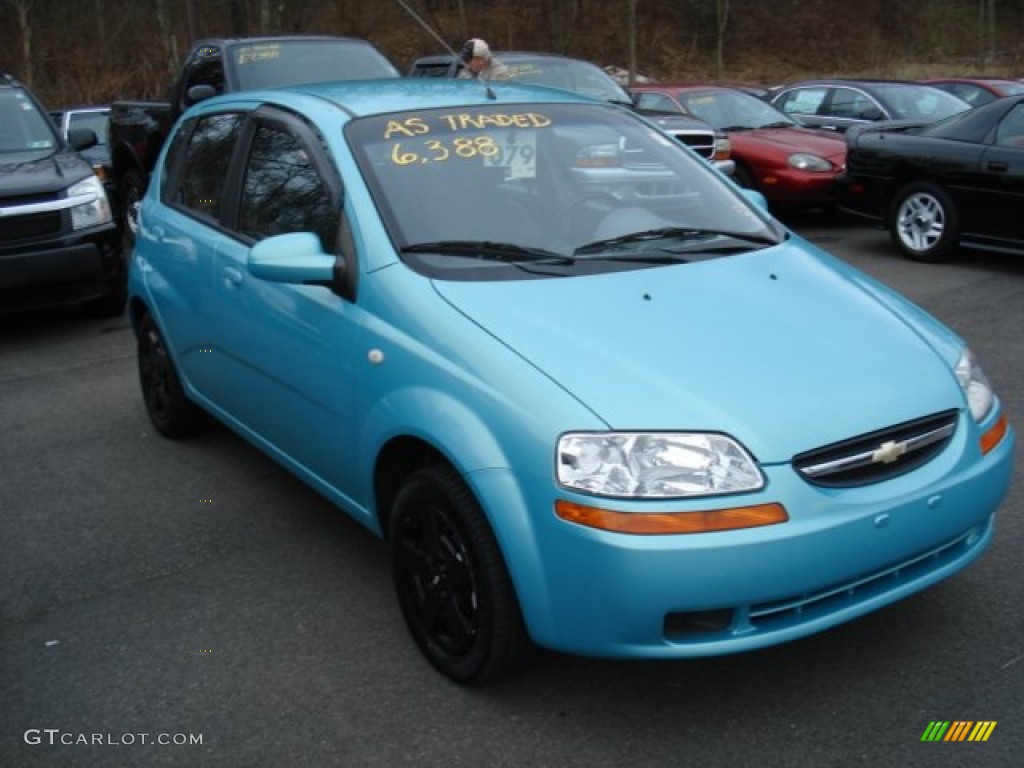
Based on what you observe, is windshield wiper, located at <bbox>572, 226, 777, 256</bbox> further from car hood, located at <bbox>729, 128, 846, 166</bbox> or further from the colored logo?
car hood, located at <bbox>729, 128, 846, 166</bbox>

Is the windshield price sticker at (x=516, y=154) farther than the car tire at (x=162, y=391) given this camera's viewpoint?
No

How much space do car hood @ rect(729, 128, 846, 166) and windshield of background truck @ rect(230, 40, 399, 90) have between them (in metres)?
4.06

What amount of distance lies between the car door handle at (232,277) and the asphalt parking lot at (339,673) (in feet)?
3.19

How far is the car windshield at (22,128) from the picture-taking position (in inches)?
321

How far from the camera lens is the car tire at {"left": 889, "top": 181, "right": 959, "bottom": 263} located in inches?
348

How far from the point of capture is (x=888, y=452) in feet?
9.19

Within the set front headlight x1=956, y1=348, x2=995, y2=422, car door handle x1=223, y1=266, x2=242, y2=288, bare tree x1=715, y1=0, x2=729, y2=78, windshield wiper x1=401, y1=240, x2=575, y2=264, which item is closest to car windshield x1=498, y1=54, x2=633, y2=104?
car door handle x1=223, y1=266, x2=242, y2=288

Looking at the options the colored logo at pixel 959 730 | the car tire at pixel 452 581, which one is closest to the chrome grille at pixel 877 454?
the colored logo at pixel 959 730

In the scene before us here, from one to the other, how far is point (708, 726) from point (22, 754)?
1.86 metres

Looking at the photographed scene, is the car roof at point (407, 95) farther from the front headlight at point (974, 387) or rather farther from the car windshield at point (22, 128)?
the car windshield at point (22, 128)

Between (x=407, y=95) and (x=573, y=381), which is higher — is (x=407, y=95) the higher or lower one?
the higher one

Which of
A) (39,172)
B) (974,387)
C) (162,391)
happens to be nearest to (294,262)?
(974,387)

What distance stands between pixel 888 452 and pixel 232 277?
2521 mm

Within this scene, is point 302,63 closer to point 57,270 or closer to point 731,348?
point 57,270
